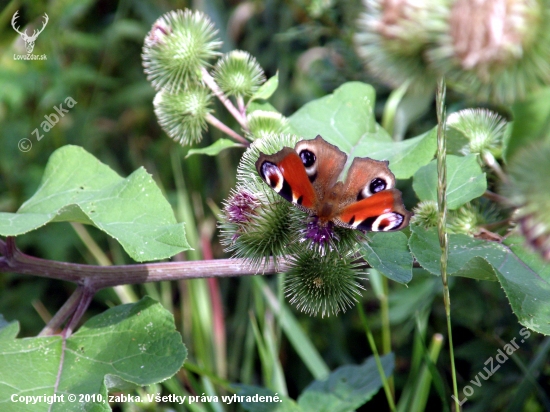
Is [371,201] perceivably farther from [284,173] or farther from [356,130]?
[356,130]

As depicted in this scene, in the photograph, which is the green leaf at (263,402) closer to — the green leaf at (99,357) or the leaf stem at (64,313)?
the green leaf at (99,357)

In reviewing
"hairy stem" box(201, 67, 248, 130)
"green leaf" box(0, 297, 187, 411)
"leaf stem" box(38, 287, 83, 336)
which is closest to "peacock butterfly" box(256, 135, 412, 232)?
"hairy stem" box(201, 67, 248, 130)

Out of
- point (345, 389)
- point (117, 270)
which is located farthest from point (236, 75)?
point (345, 389)

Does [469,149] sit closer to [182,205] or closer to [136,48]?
[182,205]

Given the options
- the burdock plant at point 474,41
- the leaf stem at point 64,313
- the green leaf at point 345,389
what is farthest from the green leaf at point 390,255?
the leaf stem at point 64,313

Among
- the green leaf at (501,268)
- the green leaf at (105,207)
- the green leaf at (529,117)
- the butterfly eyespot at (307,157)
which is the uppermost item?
the butterfly eyespot at (307,157)
